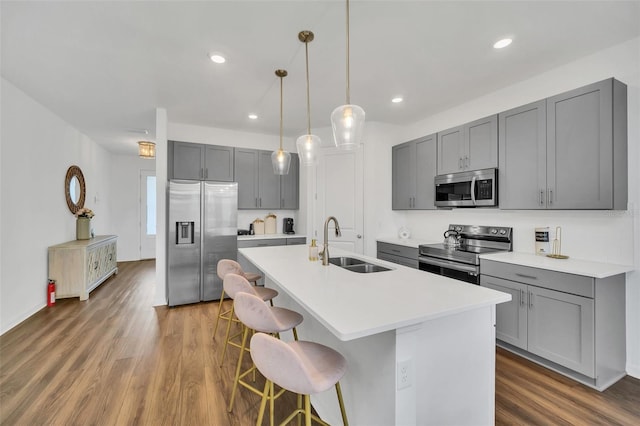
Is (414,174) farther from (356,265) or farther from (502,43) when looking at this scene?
(356,265)

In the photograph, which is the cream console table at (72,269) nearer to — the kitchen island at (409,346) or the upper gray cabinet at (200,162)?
the upper gray cabinet at (200,162)

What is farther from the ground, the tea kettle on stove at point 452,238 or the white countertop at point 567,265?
the tea kettle on stove at point 452,238

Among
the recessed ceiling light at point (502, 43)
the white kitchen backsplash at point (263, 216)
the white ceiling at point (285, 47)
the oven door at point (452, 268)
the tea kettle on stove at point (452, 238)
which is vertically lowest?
the oven door at point (452, 268)

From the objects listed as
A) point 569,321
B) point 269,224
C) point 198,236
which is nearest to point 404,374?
point 569,321

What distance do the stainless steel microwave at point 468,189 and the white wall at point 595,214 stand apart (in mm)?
323

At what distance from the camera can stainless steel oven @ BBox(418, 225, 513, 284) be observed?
296 centimetres

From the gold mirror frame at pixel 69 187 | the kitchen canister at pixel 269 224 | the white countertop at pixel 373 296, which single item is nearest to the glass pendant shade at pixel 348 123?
the white countertop at pixel 373 296

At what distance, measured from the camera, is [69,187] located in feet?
15.5

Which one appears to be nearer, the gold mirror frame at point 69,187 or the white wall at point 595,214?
the white wall at point 595,214

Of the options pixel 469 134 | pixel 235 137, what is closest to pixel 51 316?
pixel 235 137

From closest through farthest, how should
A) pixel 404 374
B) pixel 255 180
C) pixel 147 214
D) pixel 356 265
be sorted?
pixel 404 374 < pixel 356 265 < pixel 255 180 < pixel 147 214

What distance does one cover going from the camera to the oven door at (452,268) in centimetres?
289

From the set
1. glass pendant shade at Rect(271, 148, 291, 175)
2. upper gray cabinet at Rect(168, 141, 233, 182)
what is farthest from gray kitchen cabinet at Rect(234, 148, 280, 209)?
glass pendant shade at Rect(271, 148, 291, 175)

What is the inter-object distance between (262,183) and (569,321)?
428 cm
